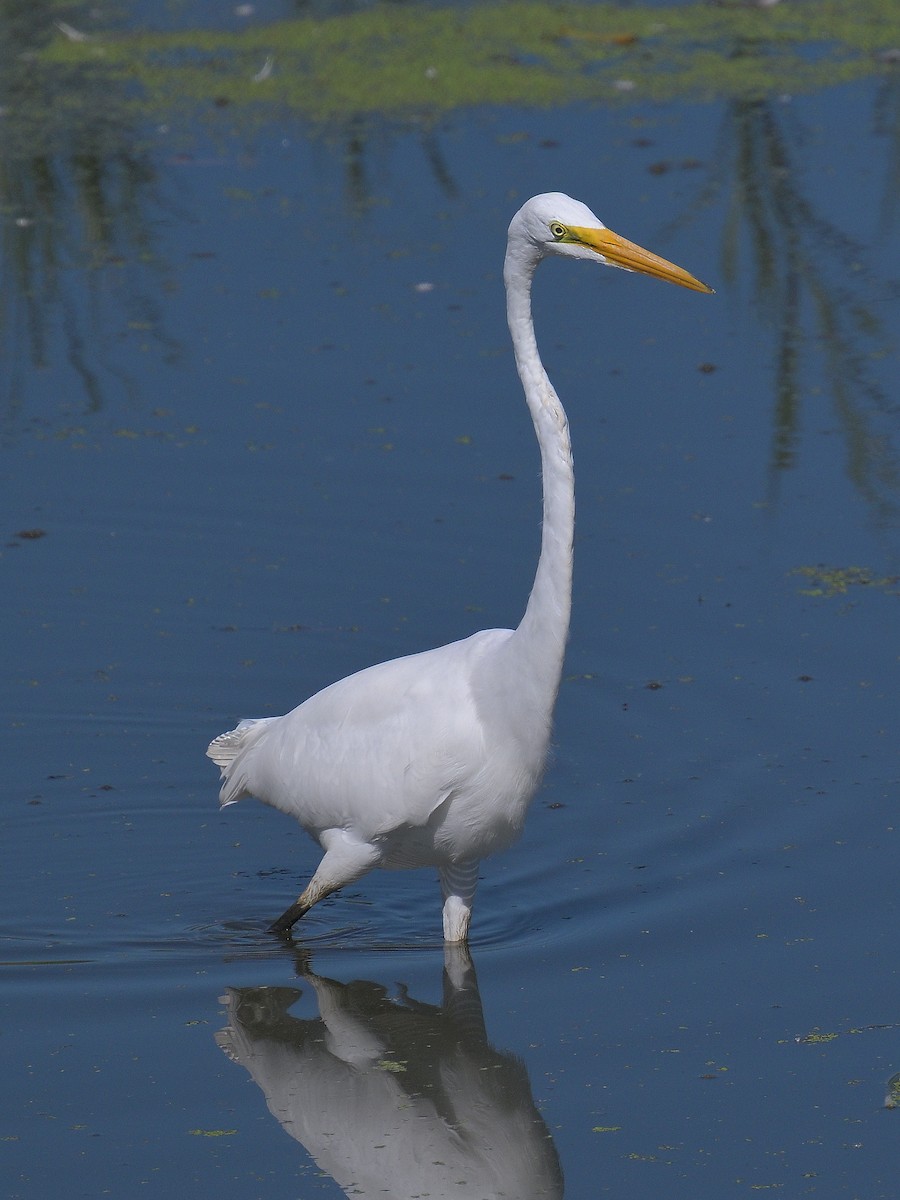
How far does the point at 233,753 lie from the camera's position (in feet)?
14.6

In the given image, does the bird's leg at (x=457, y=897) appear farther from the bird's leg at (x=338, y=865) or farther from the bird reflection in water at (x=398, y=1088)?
the bird's leg at (x=338, y=865)

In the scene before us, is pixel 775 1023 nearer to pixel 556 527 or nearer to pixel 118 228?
pixel 556 527

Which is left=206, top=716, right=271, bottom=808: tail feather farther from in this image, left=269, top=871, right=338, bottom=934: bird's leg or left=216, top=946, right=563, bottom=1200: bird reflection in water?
left=216, top=946, right=563, bottom=1200: bird reflection in water

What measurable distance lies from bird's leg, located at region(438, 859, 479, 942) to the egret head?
4.39 feet

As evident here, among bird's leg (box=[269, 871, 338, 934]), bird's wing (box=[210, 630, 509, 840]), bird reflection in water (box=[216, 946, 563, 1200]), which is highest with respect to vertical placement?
bird's wing (box=[210, 630, 509, 840])

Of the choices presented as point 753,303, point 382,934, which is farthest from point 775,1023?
point 753,303

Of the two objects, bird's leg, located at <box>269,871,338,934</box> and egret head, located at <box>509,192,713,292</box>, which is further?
bird's leg, located at <box>269,871,338,934</box>

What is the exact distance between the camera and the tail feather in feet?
14.4

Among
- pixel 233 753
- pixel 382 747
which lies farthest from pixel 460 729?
pixel 233 753

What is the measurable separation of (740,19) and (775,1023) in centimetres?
776

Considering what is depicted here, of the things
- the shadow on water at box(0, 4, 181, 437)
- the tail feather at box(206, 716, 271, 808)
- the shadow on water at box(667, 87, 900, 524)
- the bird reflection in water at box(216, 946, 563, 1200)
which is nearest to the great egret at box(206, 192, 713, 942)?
the tail feather at box(206, 716, 271, 808)

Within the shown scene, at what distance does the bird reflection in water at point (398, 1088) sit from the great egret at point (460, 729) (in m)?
0.25

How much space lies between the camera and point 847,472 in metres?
5.97

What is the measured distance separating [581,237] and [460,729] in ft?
3.41
